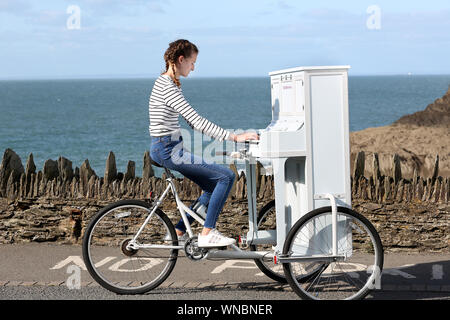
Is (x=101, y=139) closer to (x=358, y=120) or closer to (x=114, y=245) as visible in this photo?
(x=358, y=120)

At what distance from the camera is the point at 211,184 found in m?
5.93

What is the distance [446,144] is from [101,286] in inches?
485

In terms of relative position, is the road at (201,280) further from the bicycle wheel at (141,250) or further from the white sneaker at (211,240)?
the white sneaker at (211,240)

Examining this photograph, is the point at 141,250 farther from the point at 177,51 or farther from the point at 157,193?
the point at 157,193

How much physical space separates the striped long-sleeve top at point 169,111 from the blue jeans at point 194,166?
0.27ft

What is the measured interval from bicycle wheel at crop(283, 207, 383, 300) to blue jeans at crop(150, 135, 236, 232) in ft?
1.98

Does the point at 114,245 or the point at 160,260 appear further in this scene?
the point at 114,245

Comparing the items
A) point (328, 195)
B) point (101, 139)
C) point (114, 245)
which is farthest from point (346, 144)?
point (101, 139)

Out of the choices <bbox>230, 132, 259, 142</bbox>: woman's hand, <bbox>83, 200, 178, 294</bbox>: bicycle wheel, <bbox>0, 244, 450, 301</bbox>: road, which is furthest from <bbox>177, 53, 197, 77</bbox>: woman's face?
<bbox>0, 244, 450, 301</bbox>: road

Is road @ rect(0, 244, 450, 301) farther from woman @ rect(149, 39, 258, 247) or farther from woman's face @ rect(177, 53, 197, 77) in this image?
woman's face @ rect(177, 53, 197, 77)

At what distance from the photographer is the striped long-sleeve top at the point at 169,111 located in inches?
226

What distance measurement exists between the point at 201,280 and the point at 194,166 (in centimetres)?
118

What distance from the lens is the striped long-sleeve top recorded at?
573cm

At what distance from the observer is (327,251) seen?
5953 mm
